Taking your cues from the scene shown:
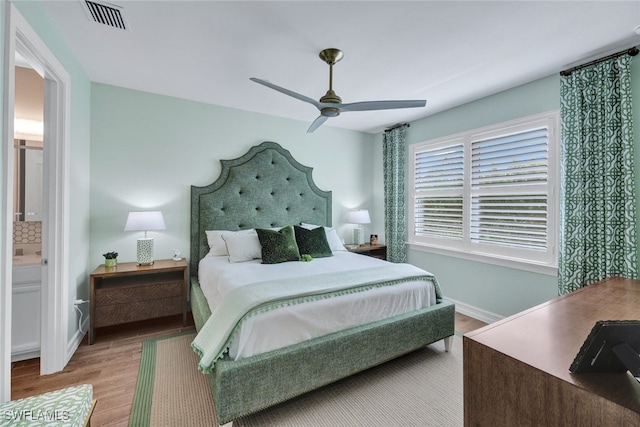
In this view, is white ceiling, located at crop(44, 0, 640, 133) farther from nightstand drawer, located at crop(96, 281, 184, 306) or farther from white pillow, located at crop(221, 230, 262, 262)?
nightstand drawer, located at crop(96, 281, 184, 306)

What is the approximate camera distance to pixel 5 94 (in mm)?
1463

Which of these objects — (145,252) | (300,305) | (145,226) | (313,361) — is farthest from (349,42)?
(145,252)

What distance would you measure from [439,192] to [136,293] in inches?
150

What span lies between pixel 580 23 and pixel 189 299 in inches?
174

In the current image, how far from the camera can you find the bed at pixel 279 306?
1644 mm

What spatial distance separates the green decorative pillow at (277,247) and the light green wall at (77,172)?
1676 mm

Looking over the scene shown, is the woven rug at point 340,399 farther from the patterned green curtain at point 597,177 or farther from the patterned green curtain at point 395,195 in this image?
the patterned green curtain at point 395,195

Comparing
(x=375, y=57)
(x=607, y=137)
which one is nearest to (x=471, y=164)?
(x=607, y=137)

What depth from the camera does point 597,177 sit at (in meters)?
2.41

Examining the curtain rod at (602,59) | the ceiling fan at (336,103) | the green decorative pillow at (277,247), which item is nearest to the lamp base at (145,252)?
the green decorative pillow at (277,247)

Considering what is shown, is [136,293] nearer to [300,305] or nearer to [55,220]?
[55,220]

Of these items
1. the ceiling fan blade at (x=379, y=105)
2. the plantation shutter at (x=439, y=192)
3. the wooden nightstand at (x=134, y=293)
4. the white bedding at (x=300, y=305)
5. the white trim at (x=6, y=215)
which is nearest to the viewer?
the white trim at (x=6, y=215)

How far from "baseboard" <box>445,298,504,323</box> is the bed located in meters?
1.05

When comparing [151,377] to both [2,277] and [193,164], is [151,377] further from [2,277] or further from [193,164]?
[193,164]
